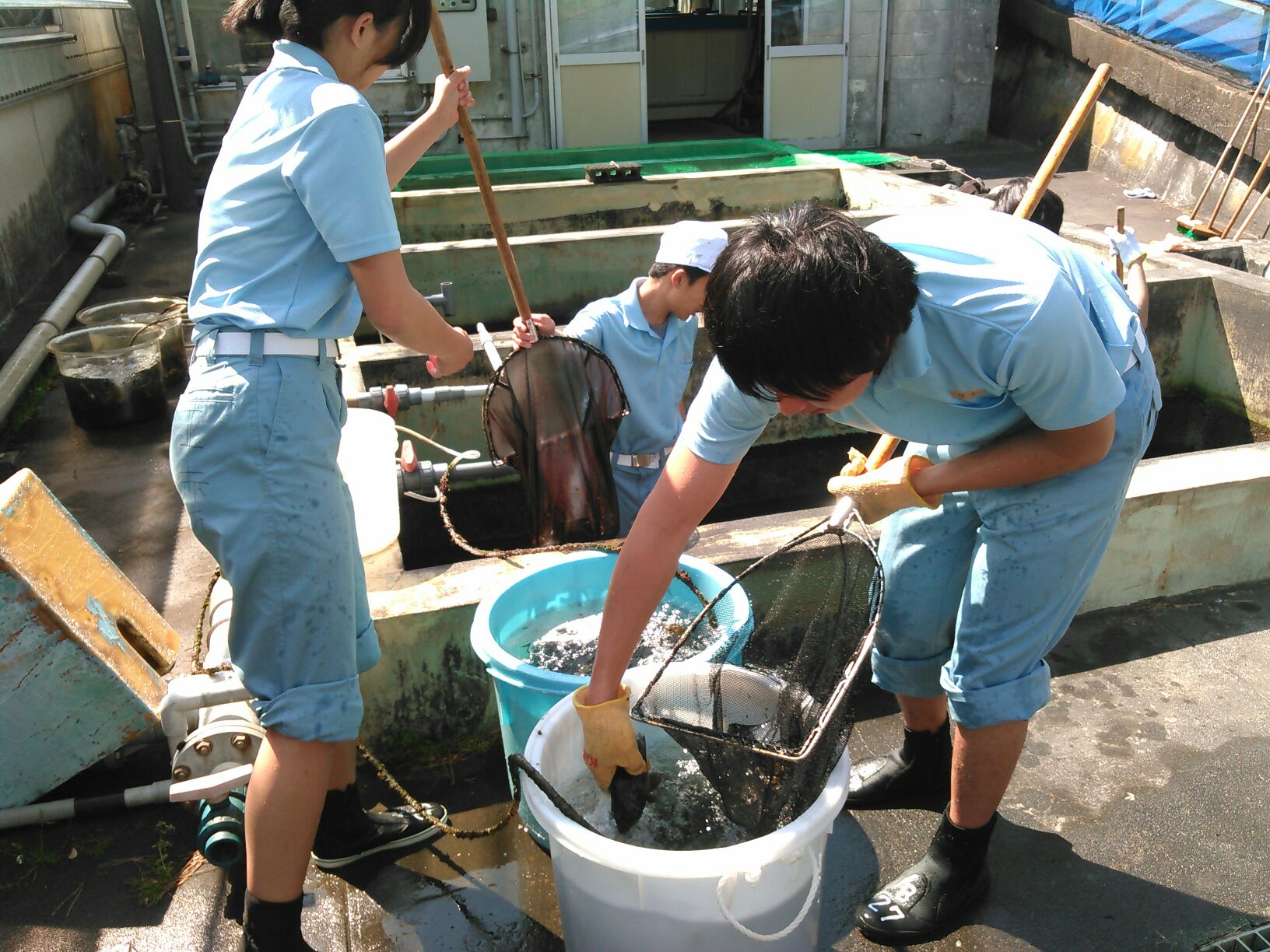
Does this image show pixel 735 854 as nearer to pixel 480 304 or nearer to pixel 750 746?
pixel 750 746

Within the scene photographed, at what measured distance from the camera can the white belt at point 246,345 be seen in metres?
1.89

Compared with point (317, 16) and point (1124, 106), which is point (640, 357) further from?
point (1124, 106)

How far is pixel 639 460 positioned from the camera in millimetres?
3891

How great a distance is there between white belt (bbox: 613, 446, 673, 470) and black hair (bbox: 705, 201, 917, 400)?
2.19 metres

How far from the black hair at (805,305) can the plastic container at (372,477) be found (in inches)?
71.6

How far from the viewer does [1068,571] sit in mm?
2072

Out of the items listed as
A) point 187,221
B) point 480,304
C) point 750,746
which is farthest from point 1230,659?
point 187,221

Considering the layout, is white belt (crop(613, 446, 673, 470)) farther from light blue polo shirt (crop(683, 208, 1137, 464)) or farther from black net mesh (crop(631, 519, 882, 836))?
light blue polo shirt (crop(683, 208, 1137, 464))

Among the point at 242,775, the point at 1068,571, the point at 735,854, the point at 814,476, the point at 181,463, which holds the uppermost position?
the point at 181,463

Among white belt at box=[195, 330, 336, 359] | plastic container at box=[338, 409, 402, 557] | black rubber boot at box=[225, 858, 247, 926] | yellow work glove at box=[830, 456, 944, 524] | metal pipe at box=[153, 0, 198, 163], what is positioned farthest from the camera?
metal pipe at box=[153, 0, 198, 163]

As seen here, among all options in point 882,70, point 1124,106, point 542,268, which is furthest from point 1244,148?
point 542,268

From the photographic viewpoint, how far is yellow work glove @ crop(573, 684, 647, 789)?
2.04 m

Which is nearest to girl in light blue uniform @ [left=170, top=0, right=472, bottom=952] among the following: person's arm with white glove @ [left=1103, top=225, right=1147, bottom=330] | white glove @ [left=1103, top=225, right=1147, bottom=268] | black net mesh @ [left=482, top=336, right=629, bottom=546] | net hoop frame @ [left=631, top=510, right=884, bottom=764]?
net hoop frame @ [left=631, top=510, right=884, bottom=764]

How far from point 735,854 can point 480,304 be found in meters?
5.06
